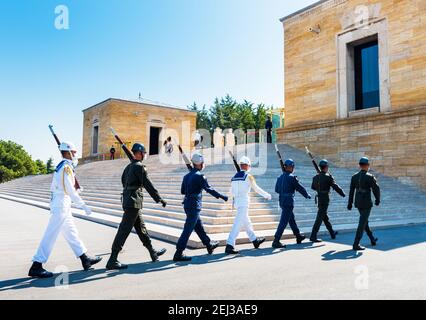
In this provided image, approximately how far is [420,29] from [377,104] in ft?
13.3

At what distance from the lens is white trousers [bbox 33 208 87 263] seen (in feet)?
15.5

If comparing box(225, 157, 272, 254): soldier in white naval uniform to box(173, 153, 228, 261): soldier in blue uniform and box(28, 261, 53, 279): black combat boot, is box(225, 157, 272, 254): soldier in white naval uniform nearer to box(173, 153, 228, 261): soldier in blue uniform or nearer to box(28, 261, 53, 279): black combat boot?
box(173, 153, 228, 261): soldier in blue uniform

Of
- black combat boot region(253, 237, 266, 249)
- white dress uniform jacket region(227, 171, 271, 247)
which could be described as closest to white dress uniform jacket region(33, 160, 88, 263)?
white dress uniform jacket region(227, 171, 271, 247)

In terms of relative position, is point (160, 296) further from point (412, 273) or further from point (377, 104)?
point (377, 104)

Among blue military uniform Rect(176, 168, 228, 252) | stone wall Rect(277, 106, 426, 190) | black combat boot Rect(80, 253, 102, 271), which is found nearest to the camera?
black combat boot Rect(80, 253, 102, 271)

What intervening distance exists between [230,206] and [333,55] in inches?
563

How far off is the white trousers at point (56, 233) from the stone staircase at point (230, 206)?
2529mm

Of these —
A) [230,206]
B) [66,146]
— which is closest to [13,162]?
[230,206]

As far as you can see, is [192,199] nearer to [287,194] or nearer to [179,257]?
[179,257]

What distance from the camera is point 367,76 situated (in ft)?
63.6

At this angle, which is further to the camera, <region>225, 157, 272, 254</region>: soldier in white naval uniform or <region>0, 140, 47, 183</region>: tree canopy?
<region>0, 140, 47, 183</region>: tree canopy

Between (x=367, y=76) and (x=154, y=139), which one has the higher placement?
(x=367, y=76)

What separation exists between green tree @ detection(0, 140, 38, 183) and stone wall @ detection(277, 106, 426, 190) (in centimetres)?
6079

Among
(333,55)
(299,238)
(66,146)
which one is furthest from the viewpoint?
(333,55)
